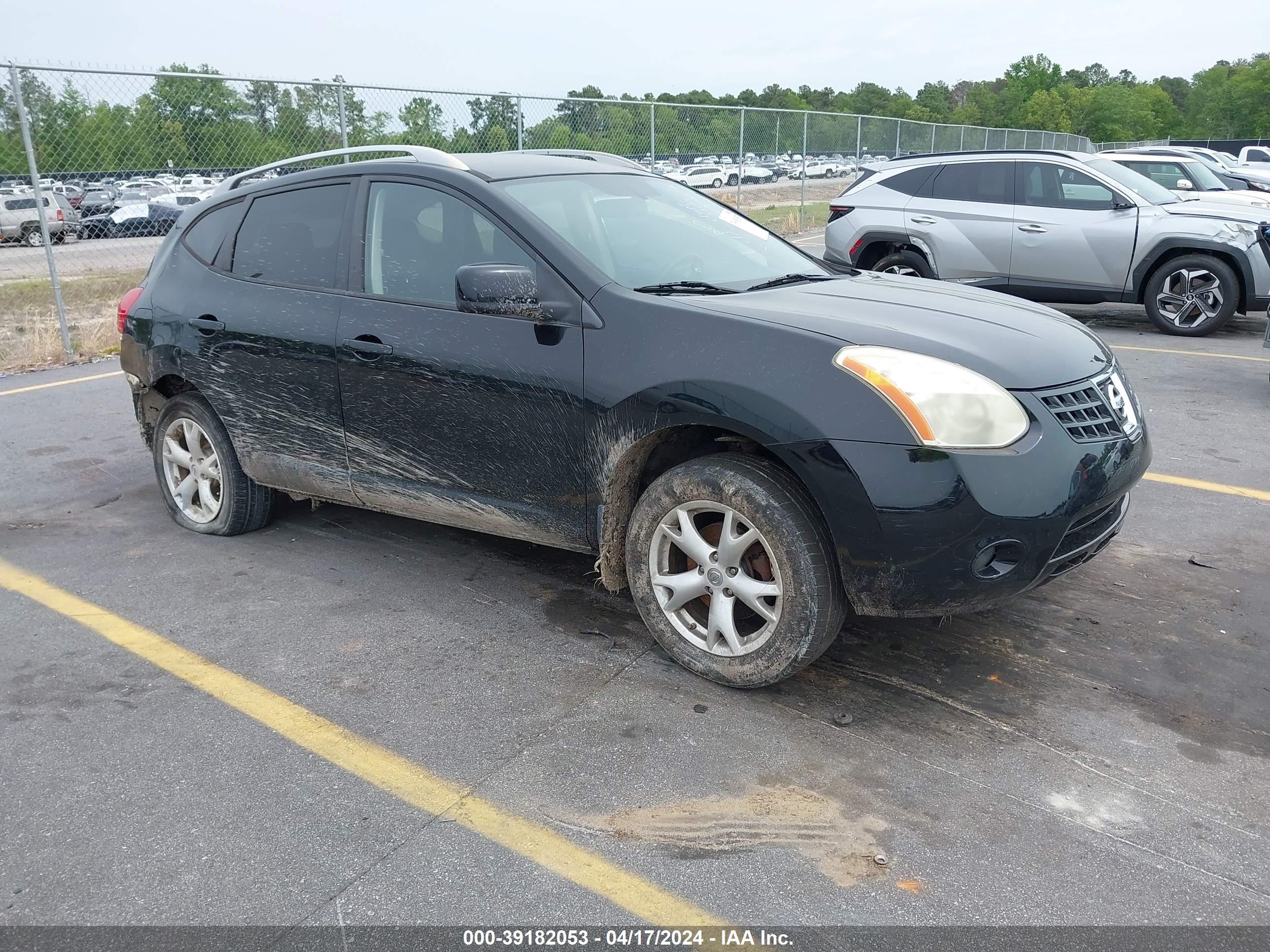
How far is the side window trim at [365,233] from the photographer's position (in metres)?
3.66

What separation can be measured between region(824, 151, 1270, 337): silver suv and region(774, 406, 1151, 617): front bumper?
762cm

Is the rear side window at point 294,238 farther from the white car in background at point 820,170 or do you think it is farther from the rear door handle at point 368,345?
the white car in background at point 820,170

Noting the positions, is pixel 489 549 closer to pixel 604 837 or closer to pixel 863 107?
pixel 604 837

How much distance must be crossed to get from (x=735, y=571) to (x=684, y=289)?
1.07 m

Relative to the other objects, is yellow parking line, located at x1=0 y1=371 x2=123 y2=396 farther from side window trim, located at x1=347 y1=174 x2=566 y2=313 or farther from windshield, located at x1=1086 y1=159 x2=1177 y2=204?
windshield, located at x1=1086 y1=159 x2=1177 y2=204

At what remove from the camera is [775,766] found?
2.91 m

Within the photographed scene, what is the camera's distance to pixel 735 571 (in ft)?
10.7

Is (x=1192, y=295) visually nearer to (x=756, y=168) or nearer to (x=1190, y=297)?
(x=1190, y=297)

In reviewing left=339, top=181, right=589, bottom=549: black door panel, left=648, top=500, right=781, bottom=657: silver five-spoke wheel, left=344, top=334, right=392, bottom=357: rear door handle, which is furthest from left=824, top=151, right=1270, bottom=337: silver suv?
left=648, top=500, right=781, bottom=657: silver five-spoke wheel

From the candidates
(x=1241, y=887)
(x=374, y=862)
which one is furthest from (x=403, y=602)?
(x=1241, y=887)

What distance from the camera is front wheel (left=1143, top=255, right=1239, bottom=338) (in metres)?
9.48

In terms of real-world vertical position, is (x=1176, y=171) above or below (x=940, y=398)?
above

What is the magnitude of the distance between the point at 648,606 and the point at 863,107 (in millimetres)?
106472

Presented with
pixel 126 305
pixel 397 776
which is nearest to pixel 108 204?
pixel 126 305
